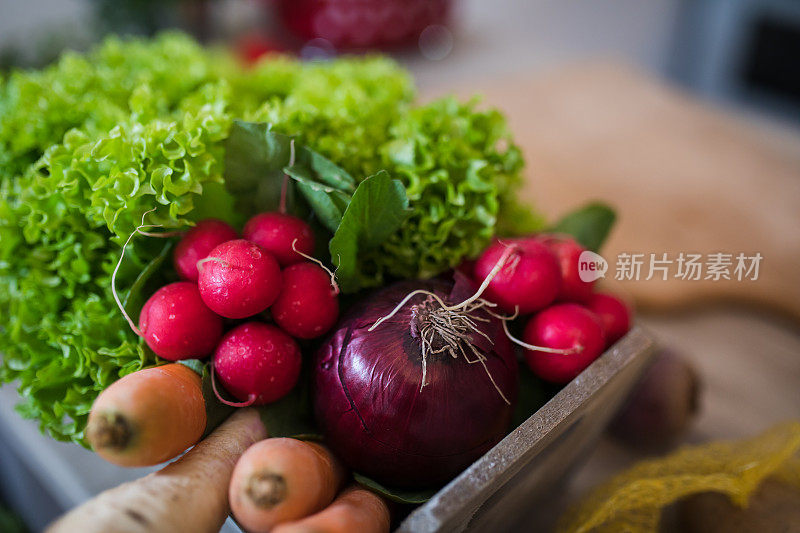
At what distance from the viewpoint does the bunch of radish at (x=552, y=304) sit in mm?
616

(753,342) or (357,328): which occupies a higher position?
(357,328)

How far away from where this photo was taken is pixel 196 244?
1.97 ft

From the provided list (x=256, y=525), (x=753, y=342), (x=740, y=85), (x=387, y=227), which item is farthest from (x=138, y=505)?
(x=740, y=85)

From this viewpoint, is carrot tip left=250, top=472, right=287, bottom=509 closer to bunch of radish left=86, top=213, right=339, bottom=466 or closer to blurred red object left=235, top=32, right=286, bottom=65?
bunch of radish left=86, top=213, right=339, bottom=466

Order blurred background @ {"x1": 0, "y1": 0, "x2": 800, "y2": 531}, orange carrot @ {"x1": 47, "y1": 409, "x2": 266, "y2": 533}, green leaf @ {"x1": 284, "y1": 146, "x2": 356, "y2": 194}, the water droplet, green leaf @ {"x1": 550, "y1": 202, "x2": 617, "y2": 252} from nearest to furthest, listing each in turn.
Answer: orange carrot @ {"x1": 47, "y1": 409, "x2": 266, "y2": 533}
green leaf @ {"x1": 284, "y1": 146, "x2": 356, "y2": 194}
green leaf @ {"x1": 550, "y1": 202, "x2": 617, "y2": 252}
blurred background @ {"x1": 0, "y1": 0, "x2": 800, "y2": 531}
the water droplet

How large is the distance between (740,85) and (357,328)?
2.42 meters

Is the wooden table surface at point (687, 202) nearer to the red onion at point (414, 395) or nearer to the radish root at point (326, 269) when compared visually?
the red onion at point (414, 395)

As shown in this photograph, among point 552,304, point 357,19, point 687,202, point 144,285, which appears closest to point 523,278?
point 552,304

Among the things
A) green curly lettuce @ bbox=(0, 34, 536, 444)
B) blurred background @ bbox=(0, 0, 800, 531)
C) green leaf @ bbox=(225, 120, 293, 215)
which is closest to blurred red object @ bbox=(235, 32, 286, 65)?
blurred background @ bbox=(0, 0, 800, 531)

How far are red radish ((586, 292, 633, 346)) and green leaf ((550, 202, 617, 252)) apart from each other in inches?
3.7

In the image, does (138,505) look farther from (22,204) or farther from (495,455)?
(22,204)

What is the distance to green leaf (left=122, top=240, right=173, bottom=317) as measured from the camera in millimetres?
604

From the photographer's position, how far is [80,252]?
0.65 metres

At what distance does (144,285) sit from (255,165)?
16cm
